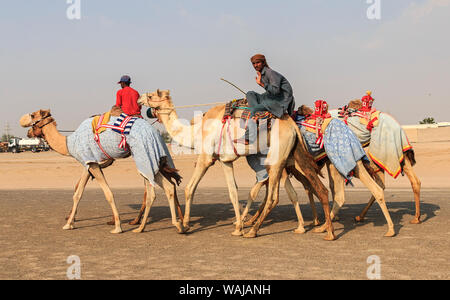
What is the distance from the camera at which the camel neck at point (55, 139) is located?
979 cm

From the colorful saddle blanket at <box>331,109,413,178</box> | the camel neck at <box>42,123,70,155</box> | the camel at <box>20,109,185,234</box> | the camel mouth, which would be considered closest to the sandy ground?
the camel at <box>20,109,185,234</box>

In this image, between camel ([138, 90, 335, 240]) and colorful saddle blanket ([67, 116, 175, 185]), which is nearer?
camel ([138, 90, 335, 240])

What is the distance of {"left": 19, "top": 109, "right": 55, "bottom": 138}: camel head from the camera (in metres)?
9.90

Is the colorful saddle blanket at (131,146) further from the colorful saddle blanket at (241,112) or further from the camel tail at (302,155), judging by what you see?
the camel tail at (302,155)

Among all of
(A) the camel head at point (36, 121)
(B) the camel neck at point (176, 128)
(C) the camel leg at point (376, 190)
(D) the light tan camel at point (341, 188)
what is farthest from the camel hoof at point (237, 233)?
(A) the camel head at point (36, 121)

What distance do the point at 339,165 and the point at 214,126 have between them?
7.97ft

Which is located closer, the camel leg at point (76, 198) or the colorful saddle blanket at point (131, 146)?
the colorful saddle blanket at point (131, 146)

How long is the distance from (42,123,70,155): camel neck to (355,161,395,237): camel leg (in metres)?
5.75

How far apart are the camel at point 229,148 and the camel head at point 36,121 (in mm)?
2033

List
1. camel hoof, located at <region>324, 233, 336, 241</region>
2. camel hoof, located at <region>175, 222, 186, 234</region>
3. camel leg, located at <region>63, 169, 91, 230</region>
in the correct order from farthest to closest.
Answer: camel leg, located at <region>63, 169, 91, 230</region>, camel hoof, located at <region>175, 222, 186, 234</region>, camel hoof, located at <region>324, 233, 336, 241</region>

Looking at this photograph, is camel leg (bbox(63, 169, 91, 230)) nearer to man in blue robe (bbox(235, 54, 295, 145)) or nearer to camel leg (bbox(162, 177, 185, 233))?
camel leg (bbox(162, 177, 185, 233))
